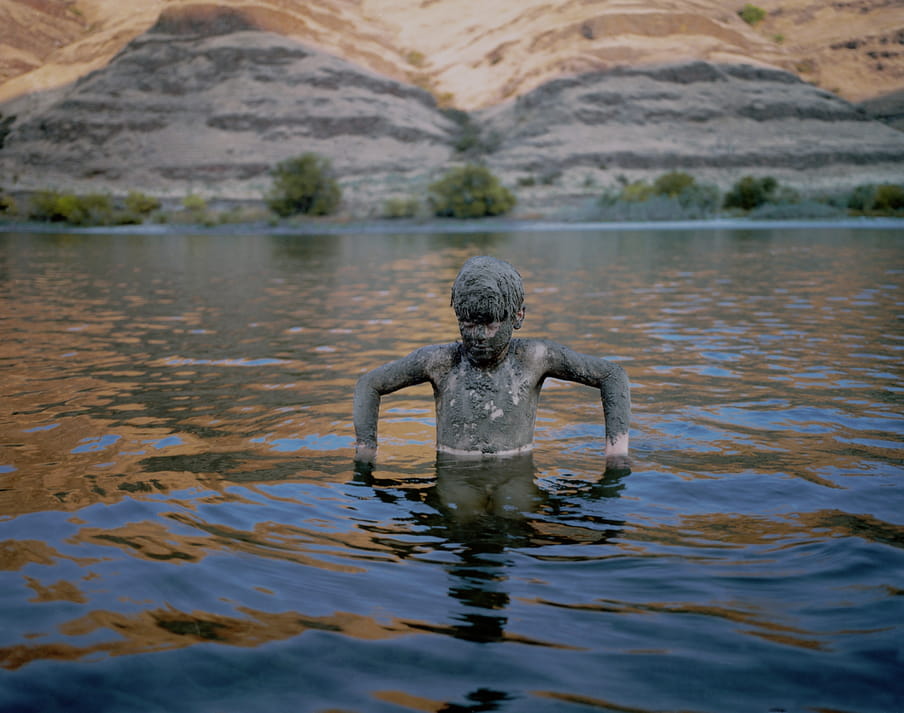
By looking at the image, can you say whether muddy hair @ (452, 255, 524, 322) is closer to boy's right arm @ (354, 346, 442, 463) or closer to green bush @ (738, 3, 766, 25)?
boy's right arm @ (354, 346, 442, 463)

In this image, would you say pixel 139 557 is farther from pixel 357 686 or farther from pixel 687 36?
pixel 687 36

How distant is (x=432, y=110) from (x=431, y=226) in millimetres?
66228

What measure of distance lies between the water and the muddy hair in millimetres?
1129

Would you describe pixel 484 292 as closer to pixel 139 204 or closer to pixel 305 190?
pixel 305 190

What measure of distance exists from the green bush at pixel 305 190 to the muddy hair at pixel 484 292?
7181 centimetres

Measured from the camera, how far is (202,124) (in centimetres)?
11088

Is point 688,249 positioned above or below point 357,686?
above

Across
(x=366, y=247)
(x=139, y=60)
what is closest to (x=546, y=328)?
(x=366, y=247)

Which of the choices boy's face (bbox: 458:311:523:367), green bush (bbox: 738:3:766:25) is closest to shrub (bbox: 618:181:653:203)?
boy's face (bbox: 458:311:523:367)

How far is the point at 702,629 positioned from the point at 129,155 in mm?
110806

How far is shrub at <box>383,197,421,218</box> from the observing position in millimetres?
69375

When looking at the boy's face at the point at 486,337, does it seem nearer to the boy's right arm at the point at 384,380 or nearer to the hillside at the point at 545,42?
the boy's right arm at the point at 384,380

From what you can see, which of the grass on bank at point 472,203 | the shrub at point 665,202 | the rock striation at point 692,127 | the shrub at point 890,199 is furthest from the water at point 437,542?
→ the rock striation at point 692,127

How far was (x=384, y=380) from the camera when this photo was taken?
5496 mm
